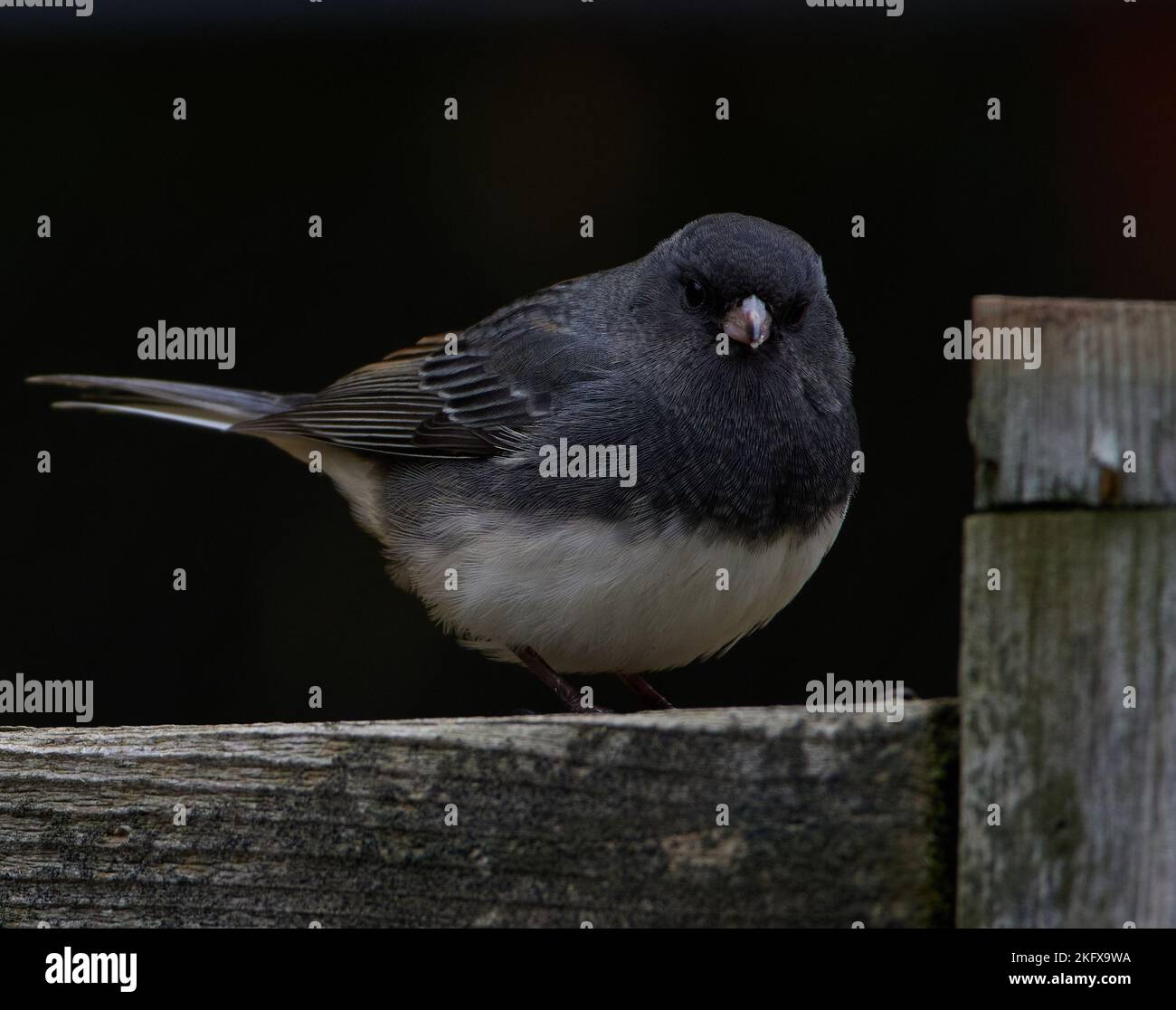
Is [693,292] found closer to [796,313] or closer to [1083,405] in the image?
[796,313]

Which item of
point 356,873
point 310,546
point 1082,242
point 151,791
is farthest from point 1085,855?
point 310,546

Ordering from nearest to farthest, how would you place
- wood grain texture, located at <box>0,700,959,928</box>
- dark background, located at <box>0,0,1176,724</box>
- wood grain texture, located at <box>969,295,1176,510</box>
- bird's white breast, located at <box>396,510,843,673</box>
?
wood grain texture, located at <box>969,295,1176,510</box> → wood grain texture, located at <box>0,700,959,928</box> → bird's white breast, located at <box>396,510,843,673</box> → dark background, located at <box>0,0,1176,724</box>

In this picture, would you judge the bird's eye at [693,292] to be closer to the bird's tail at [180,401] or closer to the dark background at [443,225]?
the dark background at [443,225]

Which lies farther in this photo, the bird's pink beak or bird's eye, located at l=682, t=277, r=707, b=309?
bird's eye, located at l=682, t=277, r=707, b=309

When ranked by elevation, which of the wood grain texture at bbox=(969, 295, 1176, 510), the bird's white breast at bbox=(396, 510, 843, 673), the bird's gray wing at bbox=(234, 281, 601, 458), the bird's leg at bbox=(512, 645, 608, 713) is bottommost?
the bird's leg at bbox=(512, 645, 608, 713)

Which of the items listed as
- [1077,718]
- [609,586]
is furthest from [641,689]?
[1077,718]

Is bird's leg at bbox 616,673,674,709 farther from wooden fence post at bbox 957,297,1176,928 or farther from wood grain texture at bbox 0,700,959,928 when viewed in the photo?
wooden fence post at bbox 957,297,1176,928

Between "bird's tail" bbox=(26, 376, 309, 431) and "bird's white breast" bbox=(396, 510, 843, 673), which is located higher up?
"bird's tail" bbox=(26, 376, 309, 431)

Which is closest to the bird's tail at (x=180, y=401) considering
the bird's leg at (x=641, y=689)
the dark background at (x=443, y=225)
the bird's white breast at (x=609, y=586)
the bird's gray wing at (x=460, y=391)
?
the bird's gray wing at (x=460, y=391)

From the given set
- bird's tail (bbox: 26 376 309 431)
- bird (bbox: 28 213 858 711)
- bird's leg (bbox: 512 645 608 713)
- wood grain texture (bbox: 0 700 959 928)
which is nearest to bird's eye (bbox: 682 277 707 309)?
bird (bbox: 28 213 858 711)
